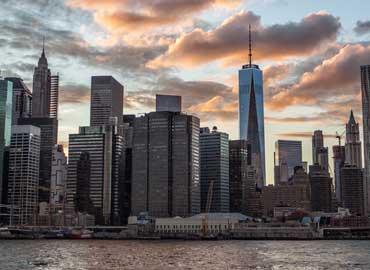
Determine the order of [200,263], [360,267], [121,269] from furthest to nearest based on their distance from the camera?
1. [200,263]
2. [360,267]
3. [121,269]

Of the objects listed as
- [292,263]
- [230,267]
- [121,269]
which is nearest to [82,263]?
[121,269]

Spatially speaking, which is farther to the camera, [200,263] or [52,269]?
[200,263]

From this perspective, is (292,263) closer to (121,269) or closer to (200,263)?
(200,263)

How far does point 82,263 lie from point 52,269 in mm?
15140

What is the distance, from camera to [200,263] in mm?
130750

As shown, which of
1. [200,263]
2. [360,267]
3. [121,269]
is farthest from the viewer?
[200,263]

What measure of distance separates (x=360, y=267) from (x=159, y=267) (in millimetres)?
39802

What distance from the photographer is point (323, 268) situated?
12069 cm

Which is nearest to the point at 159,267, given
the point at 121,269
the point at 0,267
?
the point at 121,269

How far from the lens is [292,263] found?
5221 inches

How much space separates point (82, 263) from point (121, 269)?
1864 cm

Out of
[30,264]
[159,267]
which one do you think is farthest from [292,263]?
[30,264]

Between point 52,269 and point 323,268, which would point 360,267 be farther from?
point 52,269

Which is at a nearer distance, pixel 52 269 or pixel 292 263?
pixel 52 269
